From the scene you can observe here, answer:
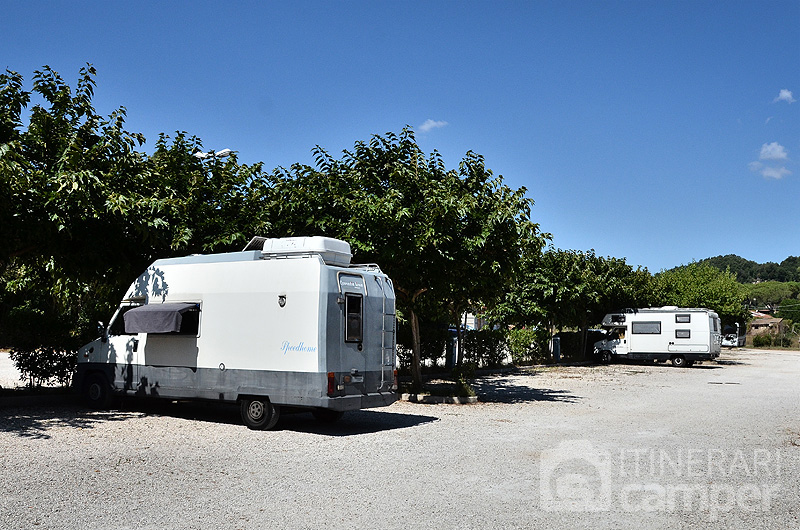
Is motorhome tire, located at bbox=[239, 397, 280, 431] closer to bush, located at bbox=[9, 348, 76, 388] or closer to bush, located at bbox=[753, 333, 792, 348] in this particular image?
bush, located at bbox=[9, 348, 76, 388]

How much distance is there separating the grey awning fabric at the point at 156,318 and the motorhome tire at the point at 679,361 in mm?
28695

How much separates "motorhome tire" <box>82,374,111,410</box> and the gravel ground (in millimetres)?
346

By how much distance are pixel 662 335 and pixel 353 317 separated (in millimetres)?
27484

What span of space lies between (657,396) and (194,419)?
12100 mm

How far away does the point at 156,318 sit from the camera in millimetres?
12188

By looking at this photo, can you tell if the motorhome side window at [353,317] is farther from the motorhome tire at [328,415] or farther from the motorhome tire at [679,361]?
the motorhome tire at [679,361]

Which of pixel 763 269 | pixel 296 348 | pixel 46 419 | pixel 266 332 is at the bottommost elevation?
pixel 46 419

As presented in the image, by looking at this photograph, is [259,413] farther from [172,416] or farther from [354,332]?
[172,416]

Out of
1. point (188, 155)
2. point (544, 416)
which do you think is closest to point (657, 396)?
point (544, 416)

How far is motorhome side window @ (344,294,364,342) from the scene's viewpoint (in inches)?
449

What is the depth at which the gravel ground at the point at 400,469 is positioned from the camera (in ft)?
20.8

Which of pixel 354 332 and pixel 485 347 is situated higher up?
pixel 354 332

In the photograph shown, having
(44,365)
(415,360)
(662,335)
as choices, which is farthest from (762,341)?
(44,365)

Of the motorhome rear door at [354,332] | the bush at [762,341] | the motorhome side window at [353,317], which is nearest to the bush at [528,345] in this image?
the motorhome rear door at [354,332]
